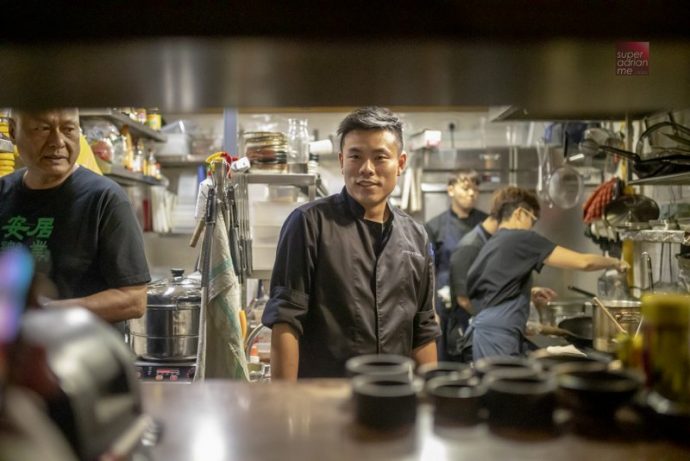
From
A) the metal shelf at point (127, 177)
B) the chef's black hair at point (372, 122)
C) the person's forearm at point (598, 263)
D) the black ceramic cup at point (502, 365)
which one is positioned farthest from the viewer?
the metal shelf at point (127, 177)

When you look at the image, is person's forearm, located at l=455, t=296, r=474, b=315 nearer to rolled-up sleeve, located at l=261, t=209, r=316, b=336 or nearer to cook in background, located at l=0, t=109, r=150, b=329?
rolled-up sleeve, located at l=261, t=209, r=316, b=336

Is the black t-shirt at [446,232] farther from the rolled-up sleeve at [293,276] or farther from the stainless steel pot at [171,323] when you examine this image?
the rolled-up sleeve at [293,276]

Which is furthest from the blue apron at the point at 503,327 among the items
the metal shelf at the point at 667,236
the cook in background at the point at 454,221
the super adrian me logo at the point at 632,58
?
the super adrian me logo at the point at 632,58

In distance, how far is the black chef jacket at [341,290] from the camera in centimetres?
163

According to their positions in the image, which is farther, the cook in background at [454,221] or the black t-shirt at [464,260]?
the cook in background at [454,221]

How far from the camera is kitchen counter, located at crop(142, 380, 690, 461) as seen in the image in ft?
1.64

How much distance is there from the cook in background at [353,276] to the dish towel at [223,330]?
1.19 feet

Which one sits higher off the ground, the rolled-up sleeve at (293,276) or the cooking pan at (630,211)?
the cooking pan at (630,211)

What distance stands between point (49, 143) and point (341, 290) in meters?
0.91

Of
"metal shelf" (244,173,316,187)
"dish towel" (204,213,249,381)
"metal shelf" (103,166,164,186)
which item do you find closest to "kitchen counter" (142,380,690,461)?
"dish towel" (204,213,249,381)

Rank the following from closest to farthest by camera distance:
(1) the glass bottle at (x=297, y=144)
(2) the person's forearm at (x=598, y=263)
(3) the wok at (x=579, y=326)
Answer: (3) the wok at (x=579, y=326) → (1) the glass bottle at (x=297, y=144) → (2) the person's forearm at (x=598, y=263)

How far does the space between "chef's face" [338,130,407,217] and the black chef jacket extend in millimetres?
55

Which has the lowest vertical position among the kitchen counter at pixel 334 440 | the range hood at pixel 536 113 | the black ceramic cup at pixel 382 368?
the kitchen counter at pixel 334 440

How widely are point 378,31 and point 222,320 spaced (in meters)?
1.54
